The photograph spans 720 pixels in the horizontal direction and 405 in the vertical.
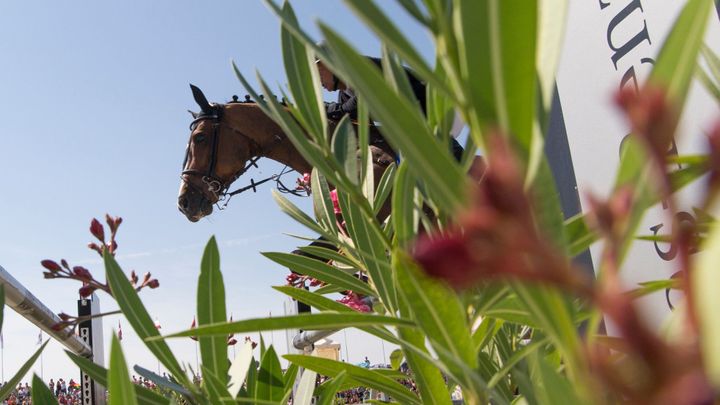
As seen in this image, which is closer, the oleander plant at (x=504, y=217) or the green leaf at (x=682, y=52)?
the oleander plant at (x=504, y=217)

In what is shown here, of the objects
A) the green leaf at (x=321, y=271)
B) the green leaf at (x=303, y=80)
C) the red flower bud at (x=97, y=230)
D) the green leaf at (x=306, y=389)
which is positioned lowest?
the green leaf at (x=306, y=389)

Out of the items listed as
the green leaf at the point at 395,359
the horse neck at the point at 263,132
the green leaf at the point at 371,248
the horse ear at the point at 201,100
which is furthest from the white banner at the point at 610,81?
the horse ear at the point at 201,100

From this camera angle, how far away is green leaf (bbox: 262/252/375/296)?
688 millimetres

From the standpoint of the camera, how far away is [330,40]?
240 mm

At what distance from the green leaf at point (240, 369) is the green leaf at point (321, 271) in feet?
0.39

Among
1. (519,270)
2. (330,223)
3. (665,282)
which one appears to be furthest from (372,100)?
(330,223)

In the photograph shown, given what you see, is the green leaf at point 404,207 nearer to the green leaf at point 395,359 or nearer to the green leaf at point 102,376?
the green leaf at point 102,376

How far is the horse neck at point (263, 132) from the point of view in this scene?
4.21 meters

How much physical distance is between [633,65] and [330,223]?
1316 millimetres

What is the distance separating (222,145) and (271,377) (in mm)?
4144

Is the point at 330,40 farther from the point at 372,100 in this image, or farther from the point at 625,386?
the point at 625,386

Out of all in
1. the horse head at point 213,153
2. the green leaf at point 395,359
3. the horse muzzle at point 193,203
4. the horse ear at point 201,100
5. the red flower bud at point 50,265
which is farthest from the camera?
the horse muzzle at point 193,203

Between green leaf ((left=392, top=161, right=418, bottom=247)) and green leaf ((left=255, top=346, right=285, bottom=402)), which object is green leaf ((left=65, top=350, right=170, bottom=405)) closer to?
green leaf ((left=255, top=346, right=285, bottom=402))

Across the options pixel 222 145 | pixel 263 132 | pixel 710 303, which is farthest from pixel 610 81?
pixel 222 145
